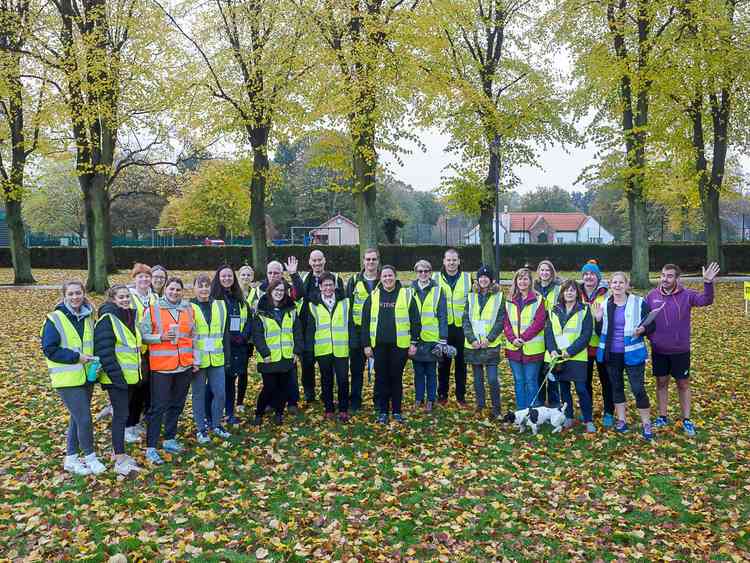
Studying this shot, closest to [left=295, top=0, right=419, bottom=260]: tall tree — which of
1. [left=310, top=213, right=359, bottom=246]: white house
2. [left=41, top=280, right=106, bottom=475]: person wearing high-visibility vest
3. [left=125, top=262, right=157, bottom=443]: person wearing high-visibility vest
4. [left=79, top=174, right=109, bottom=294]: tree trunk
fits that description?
[left=79, top=174, right=109, bottom=294]: tree trunk

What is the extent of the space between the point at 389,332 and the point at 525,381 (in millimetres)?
1673

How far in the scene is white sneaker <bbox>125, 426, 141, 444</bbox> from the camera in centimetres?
680

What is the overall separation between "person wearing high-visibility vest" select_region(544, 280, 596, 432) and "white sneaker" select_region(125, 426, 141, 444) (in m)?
4.59

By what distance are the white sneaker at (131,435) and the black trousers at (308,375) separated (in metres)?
2.10

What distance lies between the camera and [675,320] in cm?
679

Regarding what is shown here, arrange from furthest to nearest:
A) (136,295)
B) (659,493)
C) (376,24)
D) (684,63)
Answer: (684,63) < (376,24) < (136,295) < (659,493)

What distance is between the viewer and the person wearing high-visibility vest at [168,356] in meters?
6.21

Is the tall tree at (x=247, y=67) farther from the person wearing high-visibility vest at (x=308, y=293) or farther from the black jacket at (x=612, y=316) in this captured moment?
the black jacket at (x=612, y=316)

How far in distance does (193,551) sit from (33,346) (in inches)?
381

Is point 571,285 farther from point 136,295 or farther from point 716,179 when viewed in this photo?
point 716,179

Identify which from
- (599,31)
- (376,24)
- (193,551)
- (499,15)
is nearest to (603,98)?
(599,31)

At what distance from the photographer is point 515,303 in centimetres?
718

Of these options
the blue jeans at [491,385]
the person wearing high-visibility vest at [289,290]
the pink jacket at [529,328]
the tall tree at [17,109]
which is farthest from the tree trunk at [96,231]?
the pink jacket at [529,328]

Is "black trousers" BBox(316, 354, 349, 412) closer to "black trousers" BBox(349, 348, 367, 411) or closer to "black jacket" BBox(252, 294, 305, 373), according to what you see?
"black trousers" BBox(349, 348, 367, 411)
